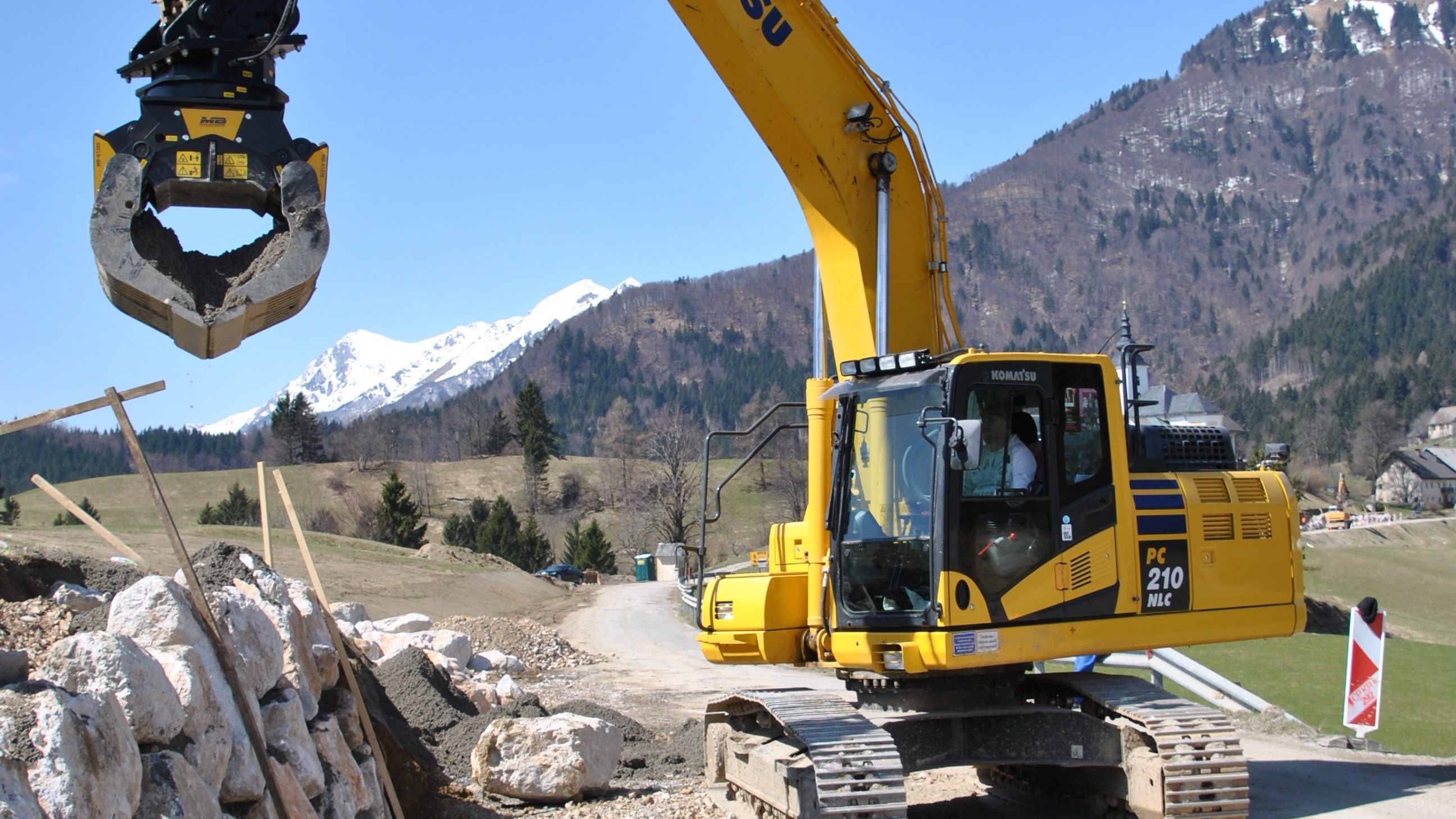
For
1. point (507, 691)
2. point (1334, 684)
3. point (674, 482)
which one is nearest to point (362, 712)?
point (507, 691)

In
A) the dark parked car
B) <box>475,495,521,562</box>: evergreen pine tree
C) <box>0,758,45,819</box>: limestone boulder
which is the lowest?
the dark parked car

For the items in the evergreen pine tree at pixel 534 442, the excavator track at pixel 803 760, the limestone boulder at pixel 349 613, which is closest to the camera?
the excavator track at pixel 803 760

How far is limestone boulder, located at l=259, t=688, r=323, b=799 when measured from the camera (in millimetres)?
6852

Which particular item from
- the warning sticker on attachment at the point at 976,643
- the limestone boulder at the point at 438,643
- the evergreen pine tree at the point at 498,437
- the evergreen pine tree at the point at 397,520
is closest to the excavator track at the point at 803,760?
the warning sticker on attachment at the point at 976,643

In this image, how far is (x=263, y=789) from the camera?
6348mm

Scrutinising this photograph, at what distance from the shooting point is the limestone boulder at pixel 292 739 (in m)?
6.85

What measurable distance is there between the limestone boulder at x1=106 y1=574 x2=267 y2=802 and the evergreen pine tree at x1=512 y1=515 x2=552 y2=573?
5746 centimetres

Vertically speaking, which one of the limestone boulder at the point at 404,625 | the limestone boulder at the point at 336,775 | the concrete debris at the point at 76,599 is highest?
the concrete debris at the point at 76,599

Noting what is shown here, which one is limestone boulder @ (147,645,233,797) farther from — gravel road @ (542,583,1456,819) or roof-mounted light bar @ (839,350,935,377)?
gravel road @ (542,583,1456,819)

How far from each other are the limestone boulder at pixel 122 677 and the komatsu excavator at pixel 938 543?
3804mm

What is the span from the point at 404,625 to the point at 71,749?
15945 millimetres

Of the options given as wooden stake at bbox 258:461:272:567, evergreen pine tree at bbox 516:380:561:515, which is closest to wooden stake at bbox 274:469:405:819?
wooden stake at bbox 258:461:272:567

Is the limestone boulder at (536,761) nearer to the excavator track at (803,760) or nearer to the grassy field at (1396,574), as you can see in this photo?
the excavator track at (803,760)

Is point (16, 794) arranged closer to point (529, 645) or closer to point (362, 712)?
point (362, 712)
